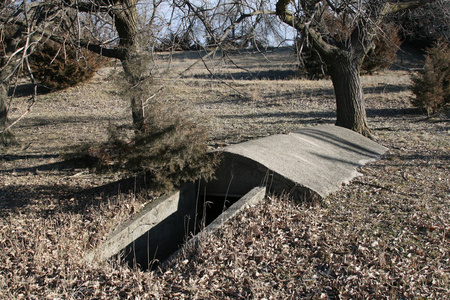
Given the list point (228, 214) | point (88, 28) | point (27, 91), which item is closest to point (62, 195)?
point (88, 28)

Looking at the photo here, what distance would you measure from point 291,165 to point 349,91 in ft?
13.6

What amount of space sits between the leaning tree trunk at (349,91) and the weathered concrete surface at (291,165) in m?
1.65

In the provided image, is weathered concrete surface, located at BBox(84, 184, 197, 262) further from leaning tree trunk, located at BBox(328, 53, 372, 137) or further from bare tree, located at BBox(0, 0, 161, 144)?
leaning tree trunk, located at BBox(328, 53, 372, 137)

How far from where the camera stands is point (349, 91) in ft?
32.1

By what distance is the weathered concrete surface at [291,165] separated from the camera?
6.05 meters

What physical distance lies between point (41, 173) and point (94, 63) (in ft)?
37.3

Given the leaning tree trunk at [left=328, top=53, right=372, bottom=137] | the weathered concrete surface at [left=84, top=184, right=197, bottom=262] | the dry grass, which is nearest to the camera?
the dry grass

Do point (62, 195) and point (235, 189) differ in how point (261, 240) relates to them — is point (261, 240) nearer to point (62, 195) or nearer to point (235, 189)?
point (235, 189)

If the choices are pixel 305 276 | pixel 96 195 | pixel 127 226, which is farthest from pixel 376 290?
pixel 96 195

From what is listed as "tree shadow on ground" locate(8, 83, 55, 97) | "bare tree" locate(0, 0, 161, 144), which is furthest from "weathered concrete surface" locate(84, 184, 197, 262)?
"tree shadow on ground" locate(8, 83, 55, 97)

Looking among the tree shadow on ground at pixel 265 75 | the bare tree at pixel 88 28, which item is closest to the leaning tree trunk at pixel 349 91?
the bare tree at pixel 88 28

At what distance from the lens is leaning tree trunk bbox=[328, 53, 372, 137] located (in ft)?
31.9

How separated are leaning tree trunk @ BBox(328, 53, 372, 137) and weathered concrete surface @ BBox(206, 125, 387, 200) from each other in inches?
65.1

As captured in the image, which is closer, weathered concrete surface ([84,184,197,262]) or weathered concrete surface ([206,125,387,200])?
weathered concrete surface ([84,184,197,262])
